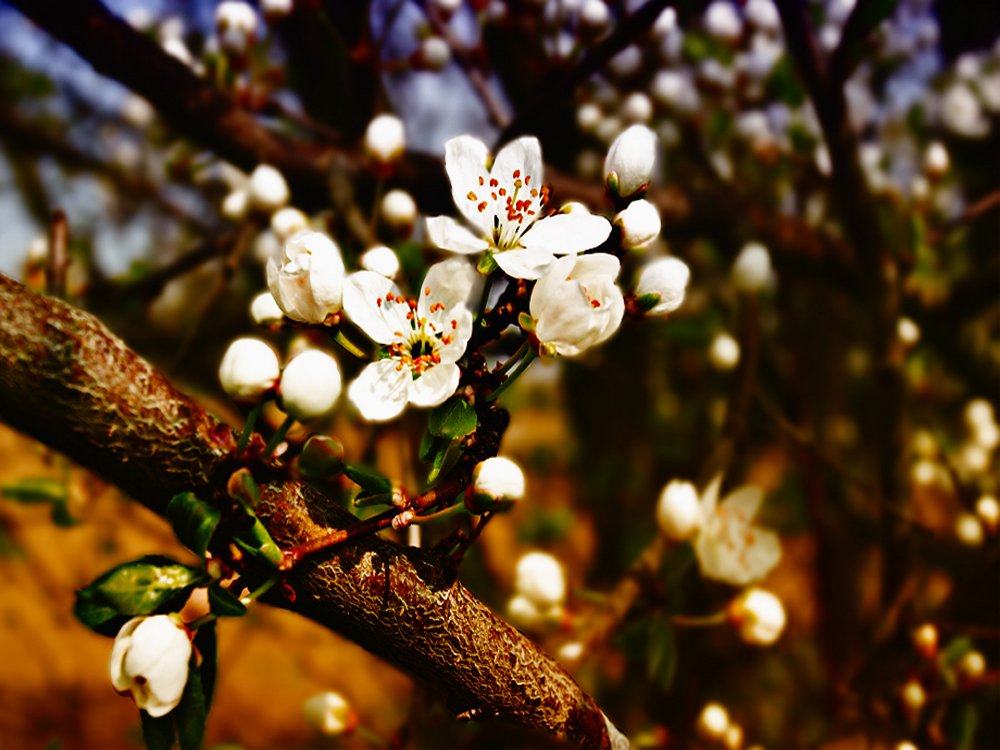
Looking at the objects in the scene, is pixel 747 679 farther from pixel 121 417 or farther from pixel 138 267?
pixel 121 417

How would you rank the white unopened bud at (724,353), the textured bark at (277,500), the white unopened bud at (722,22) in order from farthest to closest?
the white unopened bud at (722,22) < the white unopened bud at (724,353) < the textured bark at (277,500)

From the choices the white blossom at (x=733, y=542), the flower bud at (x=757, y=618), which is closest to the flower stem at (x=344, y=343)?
the white blossom at (x=733, y=542)

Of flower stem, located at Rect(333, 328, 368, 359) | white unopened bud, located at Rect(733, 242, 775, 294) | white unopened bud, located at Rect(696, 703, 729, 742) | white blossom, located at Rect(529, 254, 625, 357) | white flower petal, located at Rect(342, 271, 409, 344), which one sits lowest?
white unopened bud, located at Rect(696, 703, 729, 742)

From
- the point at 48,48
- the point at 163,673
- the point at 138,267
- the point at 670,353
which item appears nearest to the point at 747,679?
the point at 670,353

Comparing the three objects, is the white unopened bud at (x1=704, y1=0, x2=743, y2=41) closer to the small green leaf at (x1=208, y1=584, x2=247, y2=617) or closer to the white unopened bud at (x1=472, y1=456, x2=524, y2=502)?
the white unopened bud at (x1=472, y1=456, x2=524, y2=502)

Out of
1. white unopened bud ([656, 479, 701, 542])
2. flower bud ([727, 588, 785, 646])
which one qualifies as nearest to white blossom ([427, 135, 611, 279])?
white unopened bud ([656, 479, 701, 542])

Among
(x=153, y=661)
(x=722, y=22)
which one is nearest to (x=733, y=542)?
(x=153, y=661)

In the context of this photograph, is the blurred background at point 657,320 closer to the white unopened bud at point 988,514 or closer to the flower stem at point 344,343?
the white unopened bud at point 988,514
